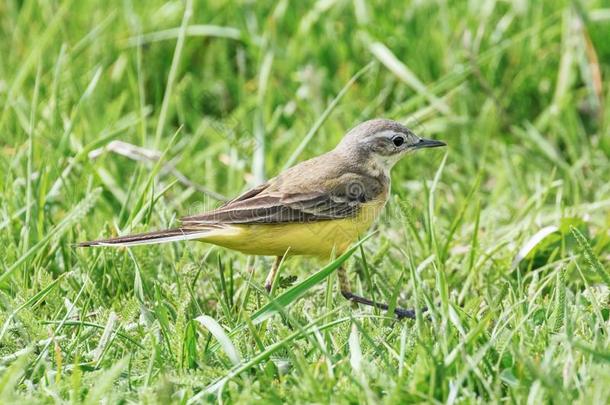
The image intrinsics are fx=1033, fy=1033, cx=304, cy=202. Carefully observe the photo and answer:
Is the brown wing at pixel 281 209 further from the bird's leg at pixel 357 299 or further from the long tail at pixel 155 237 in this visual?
the bird's leg at pixel 357 299

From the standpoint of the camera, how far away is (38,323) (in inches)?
168

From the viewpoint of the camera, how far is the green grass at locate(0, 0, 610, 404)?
3.88 meters

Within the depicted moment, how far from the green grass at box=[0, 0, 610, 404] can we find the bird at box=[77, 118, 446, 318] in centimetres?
18

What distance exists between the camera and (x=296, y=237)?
5254 millimetres

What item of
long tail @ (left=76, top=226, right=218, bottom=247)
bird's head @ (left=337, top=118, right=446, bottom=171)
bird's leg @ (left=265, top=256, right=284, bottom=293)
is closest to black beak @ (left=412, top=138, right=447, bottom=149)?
bird's head @ (left=337, top=118, right=446, bottom=171)

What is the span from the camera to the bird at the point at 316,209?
16.5 ft

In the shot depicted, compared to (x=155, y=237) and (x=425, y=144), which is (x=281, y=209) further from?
(x=425, y=144)

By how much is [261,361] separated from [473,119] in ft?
13.1

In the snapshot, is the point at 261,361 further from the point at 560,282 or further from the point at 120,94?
the point at 120,94

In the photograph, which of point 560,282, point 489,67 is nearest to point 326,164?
point 560,282

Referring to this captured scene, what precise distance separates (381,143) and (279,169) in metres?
0.85

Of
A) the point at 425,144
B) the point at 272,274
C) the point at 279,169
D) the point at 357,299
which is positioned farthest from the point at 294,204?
the point at 279,169

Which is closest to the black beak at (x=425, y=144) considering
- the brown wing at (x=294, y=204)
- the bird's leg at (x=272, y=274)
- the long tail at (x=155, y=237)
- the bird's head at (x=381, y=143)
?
the bird's head at (x=381, y=143)

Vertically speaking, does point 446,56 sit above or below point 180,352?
above
